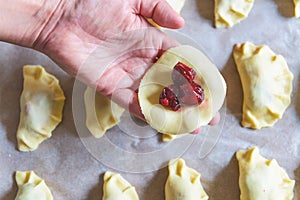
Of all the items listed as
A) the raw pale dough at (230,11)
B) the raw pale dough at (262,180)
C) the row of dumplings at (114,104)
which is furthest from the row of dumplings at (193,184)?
the raw pale dough at (230,11)

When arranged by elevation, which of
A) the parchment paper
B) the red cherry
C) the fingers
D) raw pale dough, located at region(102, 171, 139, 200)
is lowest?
raw pale dough, located at region(102, 171, 139, 200)

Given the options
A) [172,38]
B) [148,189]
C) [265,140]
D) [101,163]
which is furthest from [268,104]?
[101,163]

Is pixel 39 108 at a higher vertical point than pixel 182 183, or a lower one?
higher

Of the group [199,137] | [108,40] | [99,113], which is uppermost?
[108,40]

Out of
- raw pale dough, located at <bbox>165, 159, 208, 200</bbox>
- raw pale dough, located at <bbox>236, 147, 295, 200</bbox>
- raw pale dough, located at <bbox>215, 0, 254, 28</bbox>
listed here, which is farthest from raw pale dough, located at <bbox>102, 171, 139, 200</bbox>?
raw pale dough, located at <bbox>215, 0, 254, 28</bbox>

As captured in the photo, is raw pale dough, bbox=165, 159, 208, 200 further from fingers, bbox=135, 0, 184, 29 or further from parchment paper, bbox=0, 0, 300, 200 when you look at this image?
fingers, bbox=135, 0, 184, 29

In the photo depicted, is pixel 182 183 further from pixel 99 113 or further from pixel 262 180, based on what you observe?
pixel 99 113

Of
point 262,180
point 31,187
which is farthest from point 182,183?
point 31,187
